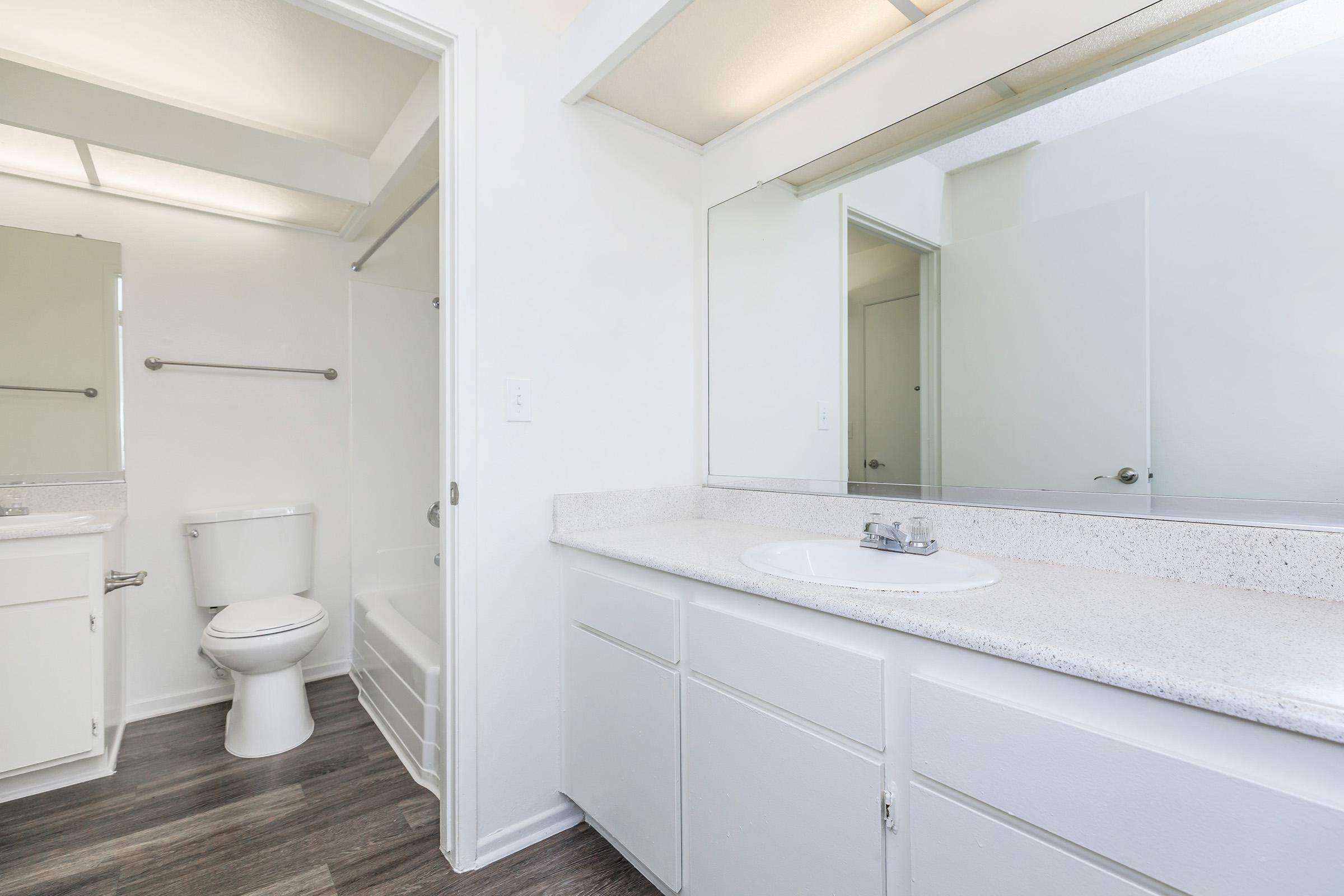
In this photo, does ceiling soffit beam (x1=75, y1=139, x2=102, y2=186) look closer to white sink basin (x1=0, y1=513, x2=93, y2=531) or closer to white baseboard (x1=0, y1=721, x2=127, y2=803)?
white sink basin (x1=0, y1=513, x2=93, y2=531)

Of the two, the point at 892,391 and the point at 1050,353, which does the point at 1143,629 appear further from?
the point at 892,391

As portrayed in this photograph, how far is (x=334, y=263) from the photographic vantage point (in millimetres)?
2715

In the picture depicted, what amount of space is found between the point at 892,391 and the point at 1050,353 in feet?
1.26

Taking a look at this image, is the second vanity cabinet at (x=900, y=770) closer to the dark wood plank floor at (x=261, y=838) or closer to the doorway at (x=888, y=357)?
the dark wood plank floor at (x=261, y=838)

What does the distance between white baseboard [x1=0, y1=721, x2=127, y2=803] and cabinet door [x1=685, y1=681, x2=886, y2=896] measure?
6.51 feet

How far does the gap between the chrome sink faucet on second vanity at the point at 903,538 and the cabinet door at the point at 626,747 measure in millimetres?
536

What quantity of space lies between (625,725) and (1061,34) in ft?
5.73

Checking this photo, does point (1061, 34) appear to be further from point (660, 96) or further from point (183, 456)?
point (183, 456)

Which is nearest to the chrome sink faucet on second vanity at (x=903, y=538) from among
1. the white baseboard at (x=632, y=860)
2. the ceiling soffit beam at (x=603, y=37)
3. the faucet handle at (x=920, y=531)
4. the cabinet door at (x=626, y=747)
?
the faucet handle at (x=920, y=531)

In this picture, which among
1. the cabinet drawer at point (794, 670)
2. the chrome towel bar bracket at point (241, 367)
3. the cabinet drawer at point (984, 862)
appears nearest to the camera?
the cabinet drawer at point (984, 862)

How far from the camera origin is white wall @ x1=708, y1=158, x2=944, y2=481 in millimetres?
1683

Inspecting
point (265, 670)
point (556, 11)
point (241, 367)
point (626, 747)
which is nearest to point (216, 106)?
point (241, 367)

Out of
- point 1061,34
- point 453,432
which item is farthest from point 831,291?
point 453,432

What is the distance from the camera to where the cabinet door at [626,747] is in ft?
4.22
